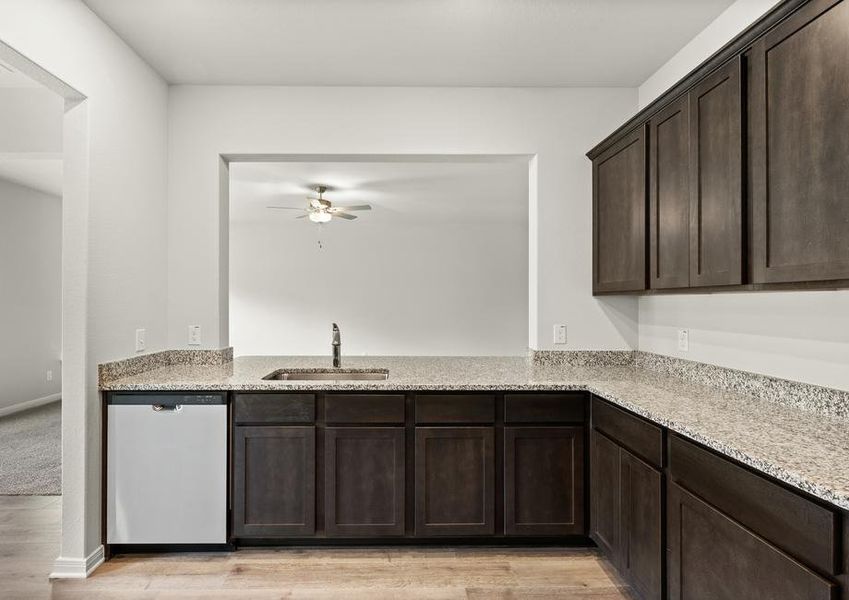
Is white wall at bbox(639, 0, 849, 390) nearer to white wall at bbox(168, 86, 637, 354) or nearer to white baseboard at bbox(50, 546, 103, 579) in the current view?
white wall at bbox(168, 86, 637, 354)

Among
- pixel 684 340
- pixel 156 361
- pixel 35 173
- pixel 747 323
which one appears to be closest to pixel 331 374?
pixel 156 361

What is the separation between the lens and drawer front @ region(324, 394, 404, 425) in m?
2.56

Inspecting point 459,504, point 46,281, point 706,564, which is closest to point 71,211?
point 459,504

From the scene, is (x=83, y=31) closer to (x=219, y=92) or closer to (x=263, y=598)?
(x=219, y=92)

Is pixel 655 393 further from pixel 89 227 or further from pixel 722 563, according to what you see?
pixel 89 227

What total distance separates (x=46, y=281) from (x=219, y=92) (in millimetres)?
4677

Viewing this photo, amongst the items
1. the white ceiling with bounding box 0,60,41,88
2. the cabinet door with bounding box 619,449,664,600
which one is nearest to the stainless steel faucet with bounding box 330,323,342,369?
the cabinet door with bounding box 619,449,664,600

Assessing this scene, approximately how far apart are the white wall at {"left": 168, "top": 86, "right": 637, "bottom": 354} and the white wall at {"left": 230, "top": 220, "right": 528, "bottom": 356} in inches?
190

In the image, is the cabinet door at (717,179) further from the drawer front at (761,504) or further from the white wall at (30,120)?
the white wall at (30,120)

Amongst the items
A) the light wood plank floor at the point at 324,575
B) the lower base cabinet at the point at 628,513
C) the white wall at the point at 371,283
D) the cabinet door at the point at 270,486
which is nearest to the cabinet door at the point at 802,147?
the lower base cabinet at the point at 628,513

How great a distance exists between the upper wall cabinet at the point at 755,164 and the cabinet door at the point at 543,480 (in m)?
0.87

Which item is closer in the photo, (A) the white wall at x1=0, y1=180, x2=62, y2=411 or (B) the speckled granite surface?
(B) the speckled granite surface

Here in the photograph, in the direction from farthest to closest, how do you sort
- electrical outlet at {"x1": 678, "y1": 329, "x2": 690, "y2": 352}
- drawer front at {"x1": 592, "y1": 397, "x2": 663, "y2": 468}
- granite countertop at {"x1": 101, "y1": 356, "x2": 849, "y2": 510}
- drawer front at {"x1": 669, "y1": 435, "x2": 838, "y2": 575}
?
electrical outlet at {"x1": 678, "y1": 329, "x2": 690, "y2": 352}
drawer front at {"x1": 592, "y1": 397, "x2": 663, "y2": 468}
granite countertop at {"x1": 101, "y1": 356, "x2": 849, "y2": 510}
drawer front at {"x1": 669, "y1": 435, "x2": 838, "y2": 575}

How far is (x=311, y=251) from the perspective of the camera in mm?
8078
